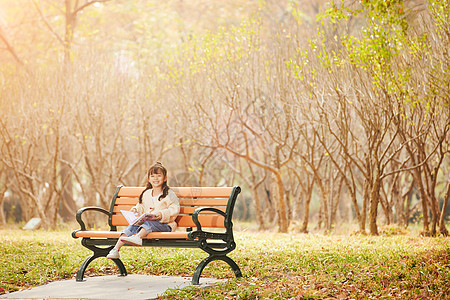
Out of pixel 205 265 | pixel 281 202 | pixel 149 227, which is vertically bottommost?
pixel 205 265

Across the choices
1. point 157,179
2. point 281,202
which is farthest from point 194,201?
point 281,202

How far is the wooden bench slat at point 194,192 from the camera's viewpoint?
610 centimetres

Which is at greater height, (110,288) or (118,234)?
(118,234)

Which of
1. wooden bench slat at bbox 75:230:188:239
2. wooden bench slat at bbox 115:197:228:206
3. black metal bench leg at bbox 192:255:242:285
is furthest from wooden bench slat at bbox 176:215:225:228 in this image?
wooden bench slat at bbox 75:230:188:239

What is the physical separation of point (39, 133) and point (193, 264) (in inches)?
350

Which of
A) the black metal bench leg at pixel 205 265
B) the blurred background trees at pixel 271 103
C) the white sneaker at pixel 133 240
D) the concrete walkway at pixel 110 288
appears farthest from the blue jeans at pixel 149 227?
the blurred background trees at pixel 271 103

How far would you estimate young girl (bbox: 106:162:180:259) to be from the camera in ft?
19.1

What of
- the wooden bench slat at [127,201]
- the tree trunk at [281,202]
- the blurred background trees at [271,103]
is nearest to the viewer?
the wooden bench slat at [127,201]

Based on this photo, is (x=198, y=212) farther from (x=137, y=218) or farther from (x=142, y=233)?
(x=137, y=218)

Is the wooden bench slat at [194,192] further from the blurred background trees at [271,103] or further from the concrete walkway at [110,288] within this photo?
the blurred background trees at [271,103]

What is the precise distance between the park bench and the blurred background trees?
277 centimetres

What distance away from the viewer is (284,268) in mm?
6270

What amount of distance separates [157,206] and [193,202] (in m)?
0.42

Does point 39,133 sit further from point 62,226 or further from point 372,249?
point 372,249
